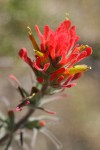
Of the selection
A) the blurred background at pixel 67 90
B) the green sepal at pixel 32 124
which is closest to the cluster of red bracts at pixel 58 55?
the green sepal at pixel 32 124

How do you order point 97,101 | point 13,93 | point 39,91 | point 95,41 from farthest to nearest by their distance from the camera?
1. point 95,41
2. point 97,101
3. point 13,93
4. point 39,91

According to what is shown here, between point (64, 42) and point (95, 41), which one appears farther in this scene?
point (95, 41)

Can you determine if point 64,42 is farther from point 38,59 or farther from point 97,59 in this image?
point 97,59

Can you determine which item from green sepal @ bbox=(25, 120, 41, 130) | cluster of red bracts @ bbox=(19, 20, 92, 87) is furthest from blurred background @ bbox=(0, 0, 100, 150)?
cluster of red bracts @ bbox=(19, 20, 92, 87)

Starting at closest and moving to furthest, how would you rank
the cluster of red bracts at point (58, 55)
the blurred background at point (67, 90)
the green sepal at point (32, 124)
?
the cluster of red bracts at point (58, 55)
the green sepal at point (32, 124)
the blurred background at point (67, 90)

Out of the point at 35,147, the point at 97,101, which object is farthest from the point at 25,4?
the point at 35,147

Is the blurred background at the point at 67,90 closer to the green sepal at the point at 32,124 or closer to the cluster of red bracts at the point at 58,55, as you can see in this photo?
the green sepal at the point at 32,124
